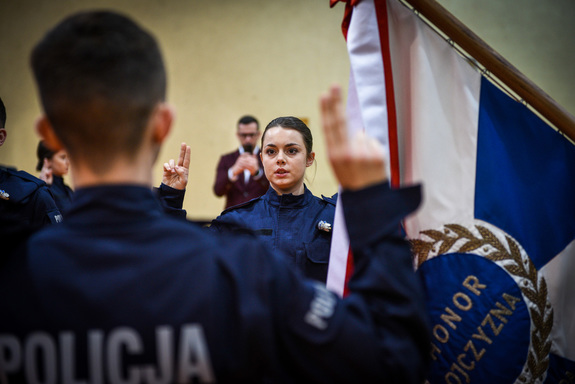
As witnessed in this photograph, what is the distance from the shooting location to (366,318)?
65cm

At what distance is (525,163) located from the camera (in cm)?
119

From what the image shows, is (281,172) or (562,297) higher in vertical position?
(281,172)

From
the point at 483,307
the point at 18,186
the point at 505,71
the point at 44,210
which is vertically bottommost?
the point at 483,307

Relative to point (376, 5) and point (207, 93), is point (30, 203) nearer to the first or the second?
point (376, 5)

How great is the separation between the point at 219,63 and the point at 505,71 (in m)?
3.93

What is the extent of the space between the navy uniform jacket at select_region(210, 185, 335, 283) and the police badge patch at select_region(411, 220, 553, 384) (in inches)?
30.5

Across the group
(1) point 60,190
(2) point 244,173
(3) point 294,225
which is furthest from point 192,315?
(2) point 244,173

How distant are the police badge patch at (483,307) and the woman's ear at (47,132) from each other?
86 centimetres

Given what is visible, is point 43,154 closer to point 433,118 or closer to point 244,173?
point 244,173

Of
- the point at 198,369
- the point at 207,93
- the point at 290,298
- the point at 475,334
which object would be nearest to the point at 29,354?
the point at 198,369

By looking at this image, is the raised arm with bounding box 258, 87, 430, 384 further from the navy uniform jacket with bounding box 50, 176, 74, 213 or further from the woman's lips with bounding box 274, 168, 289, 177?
the navy uniform jacket with bounding box 50, 176, 74, 213

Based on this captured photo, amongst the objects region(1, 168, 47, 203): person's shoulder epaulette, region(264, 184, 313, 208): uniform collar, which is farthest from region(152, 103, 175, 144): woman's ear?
region(1, 168, 47, 203): person's shoulder epaulette

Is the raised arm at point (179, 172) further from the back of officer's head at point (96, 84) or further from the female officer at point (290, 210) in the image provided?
the back of officer's head at point (96, 84)

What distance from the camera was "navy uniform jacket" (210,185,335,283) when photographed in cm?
190
